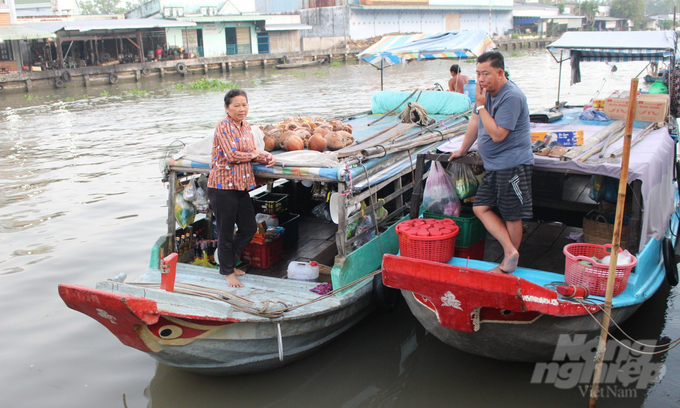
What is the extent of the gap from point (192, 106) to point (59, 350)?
45.8 feet

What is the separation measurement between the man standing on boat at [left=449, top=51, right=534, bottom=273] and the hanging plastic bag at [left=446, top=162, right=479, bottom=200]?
23.6 inches

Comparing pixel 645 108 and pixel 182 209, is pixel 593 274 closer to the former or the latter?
pixel 645 108

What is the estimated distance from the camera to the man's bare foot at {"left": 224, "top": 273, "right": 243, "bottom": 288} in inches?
167

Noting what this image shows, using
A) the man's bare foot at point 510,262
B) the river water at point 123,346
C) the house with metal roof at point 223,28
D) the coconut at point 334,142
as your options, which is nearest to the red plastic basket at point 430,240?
the man's bare foot at point 510,262

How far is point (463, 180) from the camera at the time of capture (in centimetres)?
442

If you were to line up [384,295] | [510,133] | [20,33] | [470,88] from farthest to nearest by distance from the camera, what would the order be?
1. [20,33]
2. [470,88]
3. [384,295]
4. [510,133]

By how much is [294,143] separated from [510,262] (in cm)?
208

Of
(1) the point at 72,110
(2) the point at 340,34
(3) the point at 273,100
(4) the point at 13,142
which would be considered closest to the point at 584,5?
(2) the point at 340,34

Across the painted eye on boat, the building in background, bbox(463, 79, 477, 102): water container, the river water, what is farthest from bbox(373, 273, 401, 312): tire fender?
the building in background

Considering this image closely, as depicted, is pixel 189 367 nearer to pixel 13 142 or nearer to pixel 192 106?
pixel 13 142

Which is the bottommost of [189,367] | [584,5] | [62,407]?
[62,407]

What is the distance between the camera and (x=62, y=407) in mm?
3793

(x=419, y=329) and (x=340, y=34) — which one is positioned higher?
(x=340, y=34)

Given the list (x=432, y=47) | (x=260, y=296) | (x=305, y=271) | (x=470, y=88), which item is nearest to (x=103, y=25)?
(x=432, y=47)
